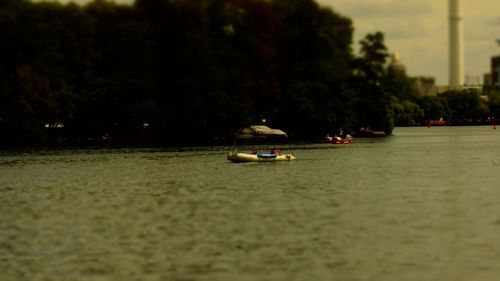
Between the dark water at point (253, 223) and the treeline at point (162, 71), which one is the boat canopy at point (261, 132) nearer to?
the treeline at point (162, 71)

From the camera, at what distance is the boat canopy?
17238 centimetres

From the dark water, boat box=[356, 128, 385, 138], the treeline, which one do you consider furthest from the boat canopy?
the dark water

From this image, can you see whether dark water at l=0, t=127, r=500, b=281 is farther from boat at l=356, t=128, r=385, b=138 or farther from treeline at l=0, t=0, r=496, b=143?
boat at l=356, t=128, r=385, b=138

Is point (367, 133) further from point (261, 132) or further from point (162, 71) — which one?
point (162, 71)

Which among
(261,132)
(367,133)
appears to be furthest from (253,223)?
(367,133)

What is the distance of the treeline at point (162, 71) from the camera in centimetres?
15850

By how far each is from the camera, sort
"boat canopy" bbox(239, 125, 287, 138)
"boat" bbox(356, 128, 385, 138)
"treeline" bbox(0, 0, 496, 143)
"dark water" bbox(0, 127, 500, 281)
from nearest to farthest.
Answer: "dark water" bbox(0, 127, 500, 281), "treeline" bbox(0, 0, 496, 143), "boat canopy" bbox(239, 125, 287, 138), "boat" bbox(356, 128, 385, 138)

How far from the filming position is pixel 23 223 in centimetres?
5219

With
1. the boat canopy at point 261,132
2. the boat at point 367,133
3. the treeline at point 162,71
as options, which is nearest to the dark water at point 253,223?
the treeline at point 162,71

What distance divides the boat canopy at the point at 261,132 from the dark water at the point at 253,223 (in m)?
76.4

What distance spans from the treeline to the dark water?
64587 millimetres

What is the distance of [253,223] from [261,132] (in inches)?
4863

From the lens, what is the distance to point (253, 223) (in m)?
49.9

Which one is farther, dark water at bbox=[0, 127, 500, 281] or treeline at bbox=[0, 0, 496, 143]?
treeline at bbox=[0, 0, 496, 143]
